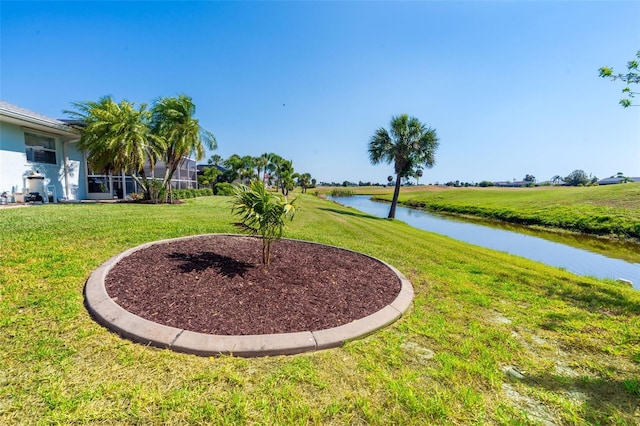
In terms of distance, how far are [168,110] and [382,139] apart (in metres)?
15.7

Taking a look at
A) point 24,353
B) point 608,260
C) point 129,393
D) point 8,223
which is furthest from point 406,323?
point 608,260

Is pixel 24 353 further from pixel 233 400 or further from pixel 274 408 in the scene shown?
pixel 274 408

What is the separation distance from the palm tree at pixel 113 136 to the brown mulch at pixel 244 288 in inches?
491

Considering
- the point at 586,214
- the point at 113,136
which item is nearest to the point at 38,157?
the point at 113,136

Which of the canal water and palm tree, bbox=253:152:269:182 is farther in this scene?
palm tree, bbox=253:152:269:182

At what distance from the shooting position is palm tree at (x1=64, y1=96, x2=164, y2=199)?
14.5 meters

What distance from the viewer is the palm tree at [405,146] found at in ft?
68.7

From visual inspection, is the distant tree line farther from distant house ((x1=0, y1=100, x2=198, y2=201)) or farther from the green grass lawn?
the green grass lawn

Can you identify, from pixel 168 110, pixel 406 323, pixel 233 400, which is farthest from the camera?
pixel 168 110

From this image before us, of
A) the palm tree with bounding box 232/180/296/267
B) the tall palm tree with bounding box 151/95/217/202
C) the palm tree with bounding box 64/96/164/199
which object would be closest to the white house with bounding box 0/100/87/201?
the palm tree with bounding box 64/96/164/199

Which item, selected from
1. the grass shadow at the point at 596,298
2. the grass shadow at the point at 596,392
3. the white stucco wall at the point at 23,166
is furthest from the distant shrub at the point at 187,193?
the grass shadow at the point at 596,392

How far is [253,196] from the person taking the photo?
14.5 ft

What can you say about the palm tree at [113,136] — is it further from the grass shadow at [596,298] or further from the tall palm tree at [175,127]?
the grass shadow at [596,298]

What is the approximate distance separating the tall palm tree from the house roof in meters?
4.45
